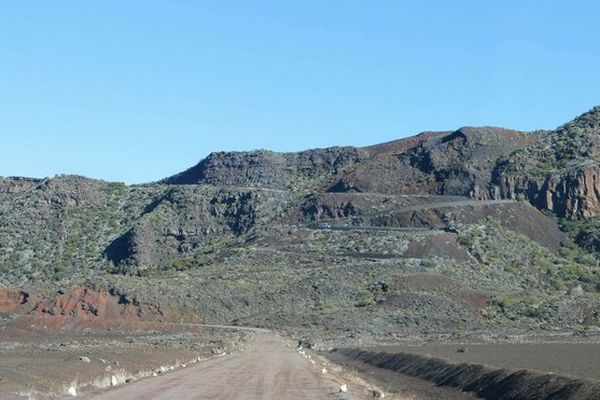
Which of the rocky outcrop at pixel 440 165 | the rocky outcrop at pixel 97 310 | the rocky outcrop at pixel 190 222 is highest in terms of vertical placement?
the rocky outcrop at pixel 440 165

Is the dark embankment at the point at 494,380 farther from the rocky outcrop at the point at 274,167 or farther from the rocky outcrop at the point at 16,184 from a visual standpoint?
the rocky outcrop at the point at 16,184

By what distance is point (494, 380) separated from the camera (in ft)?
117

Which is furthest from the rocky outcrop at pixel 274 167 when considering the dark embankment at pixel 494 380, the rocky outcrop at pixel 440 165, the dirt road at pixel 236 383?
the dark embankment at pixel 494 380

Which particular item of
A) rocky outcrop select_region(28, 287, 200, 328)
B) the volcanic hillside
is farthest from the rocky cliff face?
rocky outcrop select_region(28, 287, 200, 328)

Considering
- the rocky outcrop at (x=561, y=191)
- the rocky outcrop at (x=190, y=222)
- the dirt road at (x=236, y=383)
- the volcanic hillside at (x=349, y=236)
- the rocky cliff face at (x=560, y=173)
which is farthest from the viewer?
the rocky outcrop at (x=190, y=222)

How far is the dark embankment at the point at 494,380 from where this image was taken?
2911cm

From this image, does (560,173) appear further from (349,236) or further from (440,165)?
(349,236)

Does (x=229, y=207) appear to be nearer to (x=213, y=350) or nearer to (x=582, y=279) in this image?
(x=582, y=279)

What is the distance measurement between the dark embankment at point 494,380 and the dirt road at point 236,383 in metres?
4.56

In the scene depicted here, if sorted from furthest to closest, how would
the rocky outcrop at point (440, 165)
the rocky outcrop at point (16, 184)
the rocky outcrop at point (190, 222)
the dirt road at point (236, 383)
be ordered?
the rocky outcrop at point (16, 184) → the rocky outcrop at point (440, 165) → the rocky outcrop at point (190, 222) → the dirt road at point (236, 383)

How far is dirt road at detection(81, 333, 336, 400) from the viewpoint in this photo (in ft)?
111

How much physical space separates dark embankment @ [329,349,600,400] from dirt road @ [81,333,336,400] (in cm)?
456

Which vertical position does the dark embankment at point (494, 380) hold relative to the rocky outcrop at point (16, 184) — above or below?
below

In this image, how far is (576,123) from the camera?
171 metres
